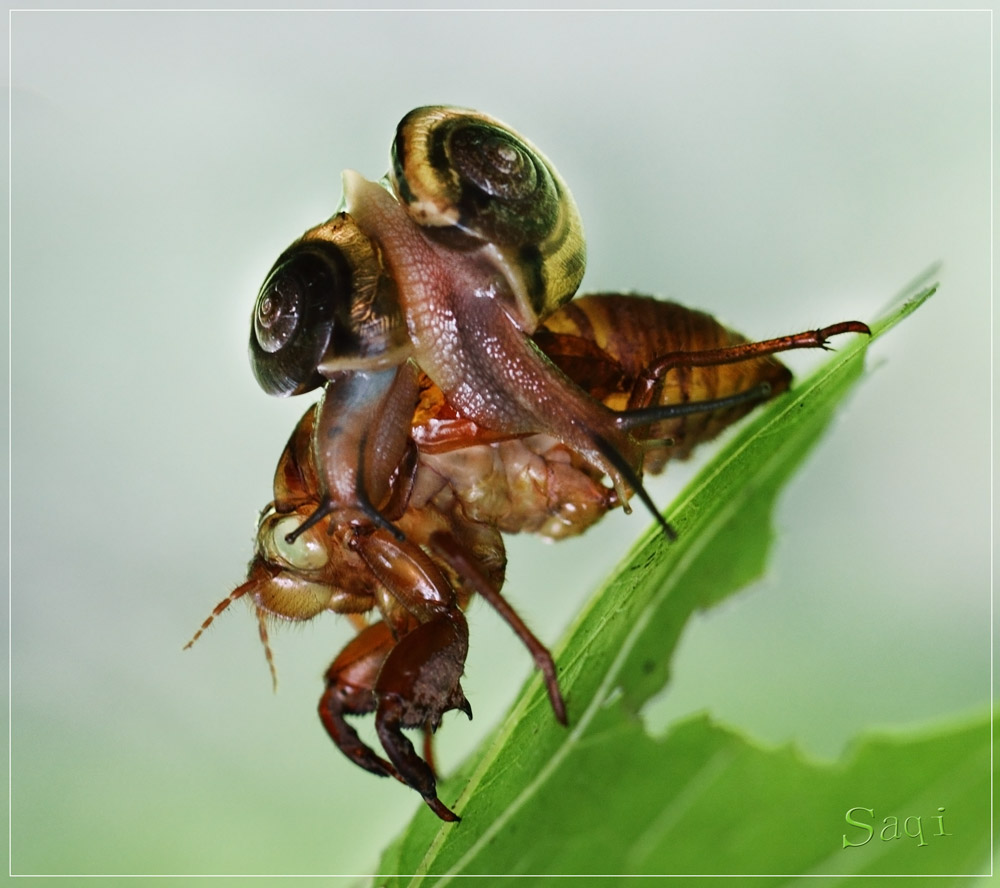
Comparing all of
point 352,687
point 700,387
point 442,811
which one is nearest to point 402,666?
point 442,811

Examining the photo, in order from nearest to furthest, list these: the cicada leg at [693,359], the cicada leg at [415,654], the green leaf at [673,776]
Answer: the green leaf at [673,776]
the cicada leg at [415,654]
the cicada leg at [693,359]

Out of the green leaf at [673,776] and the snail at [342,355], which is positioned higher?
the snail at [342,355]

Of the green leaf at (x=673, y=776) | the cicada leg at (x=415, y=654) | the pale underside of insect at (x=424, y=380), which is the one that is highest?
the pale underside of insect at (x=424, y=380)

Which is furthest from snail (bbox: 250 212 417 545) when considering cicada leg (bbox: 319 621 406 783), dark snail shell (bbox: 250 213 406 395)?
cicada leg (bbox: 319 621 406 783)

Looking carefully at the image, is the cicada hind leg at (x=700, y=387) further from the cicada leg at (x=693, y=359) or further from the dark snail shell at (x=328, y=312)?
the dark snail shell at (x=328, y=312)

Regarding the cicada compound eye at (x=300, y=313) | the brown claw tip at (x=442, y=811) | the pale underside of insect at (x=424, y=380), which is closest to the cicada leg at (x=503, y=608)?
the pale underside of insect at (x=424, y=380)

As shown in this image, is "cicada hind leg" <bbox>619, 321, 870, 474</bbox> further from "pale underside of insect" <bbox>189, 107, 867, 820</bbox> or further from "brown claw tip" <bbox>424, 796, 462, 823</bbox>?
"brown claw tip" <bbox>424, 796, 462, 823</bbox>

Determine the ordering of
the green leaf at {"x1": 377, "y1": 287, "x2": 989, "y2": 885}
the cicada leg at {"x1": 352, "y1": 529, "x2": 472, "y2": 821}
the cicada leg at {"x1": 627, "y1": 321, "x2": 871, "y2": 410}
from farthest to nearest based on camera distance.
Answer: the cicada leg at {"x1": 627, "y1": 321, "x2": 871, "y2": 410}, the cicada leg at {"x1": 352, "y1": 529, "x2": 472, "y2": 821}, the green leaf at {"x1": 377, "y1": 287, "x2": 989, "y2": 885}
